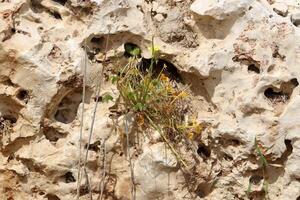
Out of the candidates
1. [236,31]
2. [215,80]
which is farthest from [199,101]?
[236,31]

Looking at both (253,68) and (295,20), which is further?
(295,20)

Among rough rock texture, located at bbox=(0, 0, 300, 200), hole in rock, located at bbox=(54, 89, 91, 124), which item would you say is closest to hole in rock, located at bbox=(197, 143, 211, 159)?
rough rock texture, located at bbox=(0, 0, 300, 200)

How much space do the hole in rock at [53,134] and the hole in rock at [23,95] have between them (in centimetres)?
19

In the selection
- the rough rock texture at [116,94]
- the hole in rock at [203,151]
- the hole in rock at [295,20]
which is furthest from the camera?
the hole in rock at [295,20]

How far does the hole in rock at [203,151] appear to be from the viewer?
10.5ft

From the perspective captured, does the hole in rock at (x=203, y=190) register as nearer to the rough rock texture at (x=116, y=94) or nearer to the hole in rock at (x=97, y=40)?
the rough rock texture at (x=116, y=94)

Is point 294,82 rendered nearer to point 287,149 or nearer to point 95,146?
point 287,149

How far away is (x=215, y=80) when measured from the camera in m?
3.23

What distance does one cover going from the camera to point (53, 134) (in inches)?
124

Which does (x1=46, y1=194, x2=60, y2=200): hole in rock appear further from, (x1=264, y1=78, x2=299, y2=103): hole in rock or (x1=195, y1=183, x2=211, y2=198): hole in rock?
(x1=264, y1=78, x2=299, y2=103): hole in rock

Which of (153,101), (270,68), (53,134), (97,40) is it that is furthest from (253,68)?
(53,134)

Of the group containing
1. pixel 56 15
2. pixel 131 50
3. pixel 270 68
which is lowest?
pixel 270 68

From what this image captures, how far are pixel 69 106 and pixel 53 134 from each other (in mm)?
168

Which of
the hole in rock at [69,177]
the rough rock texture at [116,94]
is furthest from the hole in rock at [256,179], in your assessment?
the hole in rock at [69,177]
